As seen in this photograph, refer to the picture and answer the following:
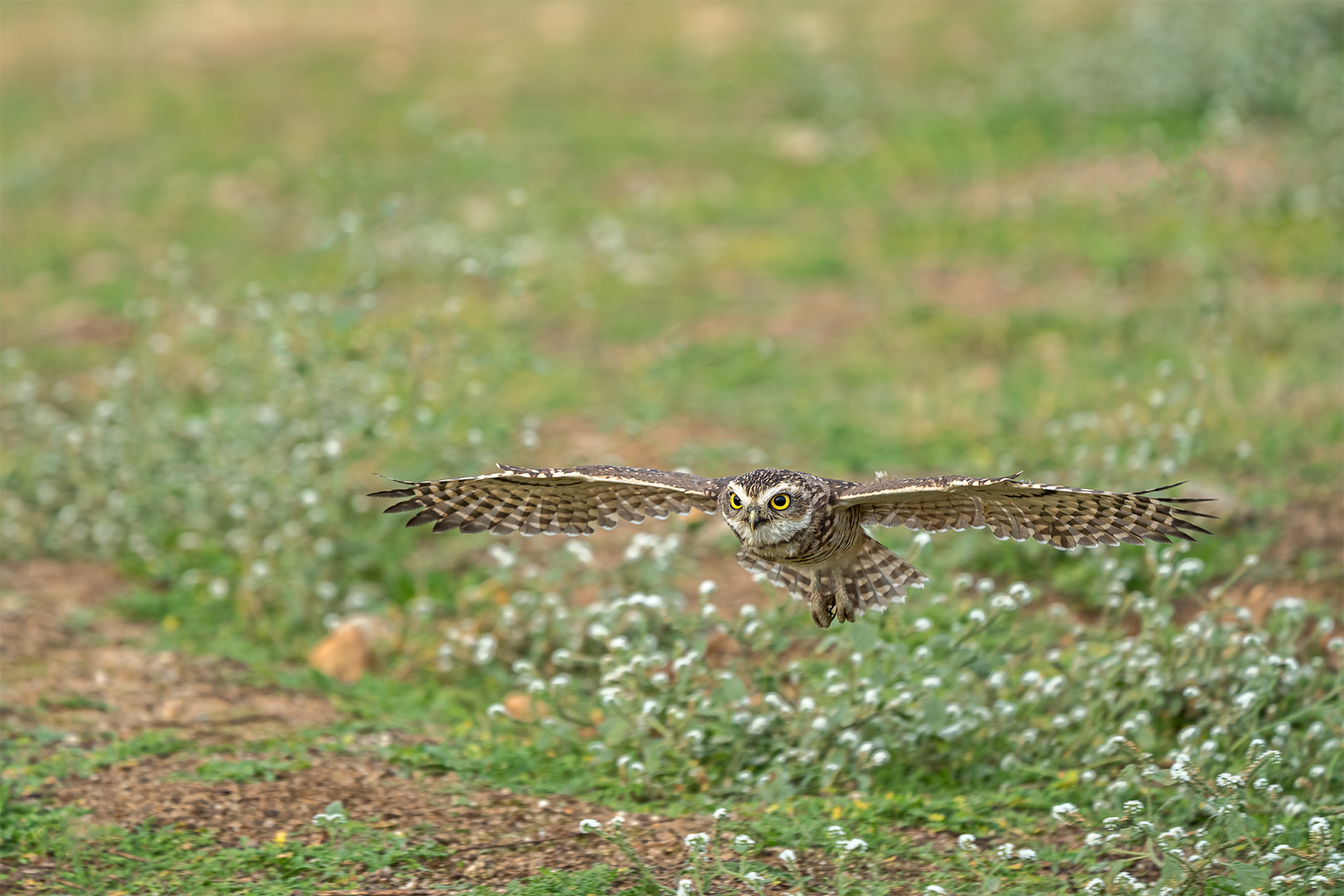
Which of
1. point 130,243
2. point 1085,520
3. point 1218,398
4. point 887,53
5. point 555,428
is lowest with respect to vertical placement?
point 1085,520

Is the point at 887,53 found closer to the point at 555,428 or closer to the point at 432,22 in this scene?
the point at 432,22

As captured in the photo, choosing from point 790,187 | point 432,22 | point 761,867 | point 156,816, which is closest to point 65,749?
point 156,816

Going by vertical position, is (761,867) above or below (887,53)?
below

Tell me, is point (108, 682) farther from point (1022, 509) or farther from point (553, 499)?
point (1022, 509)

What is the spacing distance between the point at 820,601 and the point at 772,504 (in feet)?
2.31

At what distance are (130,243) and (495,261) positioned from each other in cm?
772

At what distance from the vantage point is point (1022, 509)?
199 inches

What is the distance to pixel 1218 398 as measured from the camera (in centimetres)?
894

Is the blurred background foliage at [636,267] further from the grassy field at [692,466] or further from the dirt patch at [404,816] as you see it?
the dirt patch at [404,816]

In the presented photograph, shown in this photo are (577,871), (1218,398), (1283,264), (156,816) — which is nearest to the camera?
(577,871)

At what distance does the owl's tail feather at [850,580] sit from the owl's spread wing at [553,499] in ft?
1.21

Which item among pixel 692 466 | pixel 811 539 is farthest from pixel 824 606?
pixel 692 466

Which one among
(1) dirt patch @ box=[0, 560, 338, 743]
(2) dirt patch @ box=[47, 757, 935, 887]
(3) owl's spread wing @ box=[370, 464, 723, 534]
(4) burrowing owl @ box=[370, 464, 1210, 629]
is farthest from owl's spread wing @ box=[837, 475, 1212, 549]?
(1) dirt patch @ box=[0, 560, 338, 743]

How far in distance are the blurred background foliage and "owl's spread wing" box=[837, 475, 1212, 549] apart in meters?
0.95
